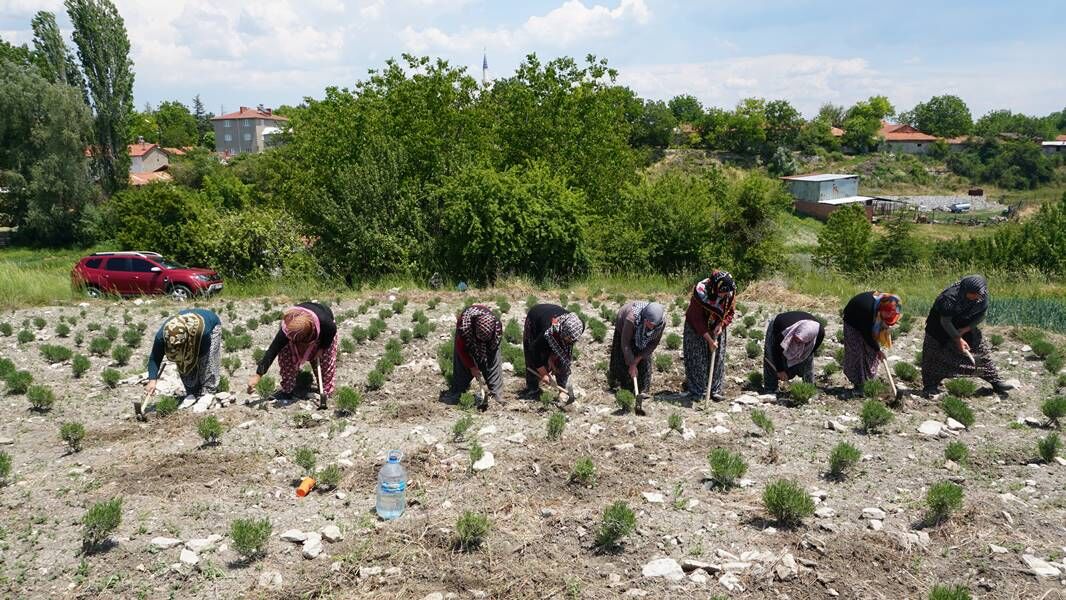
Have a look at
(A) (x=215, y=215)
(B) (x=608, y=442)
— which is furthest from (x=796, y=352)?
(A) (x=215, y=215)

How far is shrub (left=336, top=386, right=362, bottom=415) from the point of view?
799 centimetres

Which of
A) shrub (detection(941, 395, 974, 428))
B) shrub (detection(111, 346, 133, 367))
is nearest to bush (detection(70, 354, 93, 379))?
shrub (detection(111, 346, 133, 367))

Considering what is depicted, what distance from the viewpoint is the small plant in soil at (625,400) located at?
7.99 meters

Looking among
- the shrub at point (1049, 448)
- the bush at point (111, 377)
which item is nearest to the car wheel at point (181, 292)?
the bush at point (111, 377)

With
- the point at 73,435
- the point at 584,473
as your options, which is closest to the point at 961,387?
the point at 584,473

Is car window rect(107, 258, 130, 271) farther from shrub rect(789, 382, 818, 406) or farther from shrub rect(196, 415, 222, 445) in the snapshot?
shrub rect(789, 382, 818, 406)

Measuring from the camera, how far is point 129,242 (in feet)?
82.7

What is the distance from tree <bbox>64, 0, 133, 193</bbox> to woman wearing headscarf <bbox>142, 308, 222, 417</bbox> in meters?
42.6

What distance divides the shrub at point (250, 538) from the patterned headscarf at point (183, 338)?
3227mm

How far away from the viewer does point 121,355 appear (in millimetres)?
10016

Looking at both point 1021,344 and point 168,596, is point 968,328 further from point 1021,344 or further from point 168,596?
point 168,596

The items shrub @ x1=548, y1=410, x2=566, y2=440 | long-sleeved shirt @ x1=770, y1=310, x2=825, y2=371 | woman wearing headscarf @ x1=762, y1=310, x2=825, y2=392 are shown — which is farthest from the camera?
long-sleeved shirt @ x1=770, y1=310, x2=825, y2=371

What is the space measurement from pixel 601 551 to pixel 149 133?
105m

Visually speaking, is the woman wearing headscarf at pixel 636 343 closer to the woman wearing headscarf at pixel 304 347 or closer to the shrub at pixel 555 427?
the shrub at pixel 555 427
